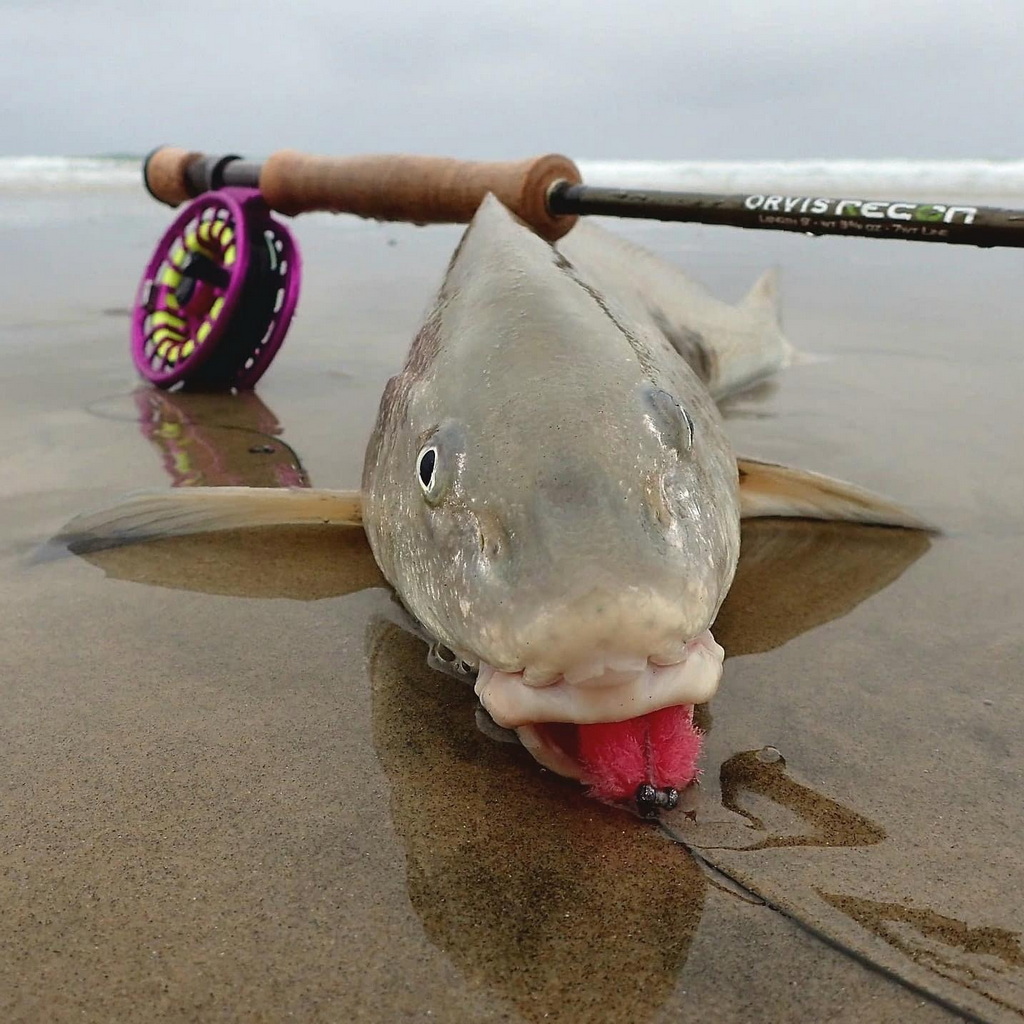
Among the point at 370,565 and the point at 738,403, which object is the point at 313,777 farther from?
the point at 738,403

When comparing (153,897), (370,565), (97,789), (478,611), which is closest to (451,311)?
(370,565)

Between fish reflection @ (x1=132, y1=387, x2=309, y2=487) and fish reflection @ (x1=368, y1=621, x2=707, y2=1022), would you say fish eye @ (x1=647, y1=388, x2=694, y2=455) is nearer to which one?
fish reflection @ (x1=368, y1=621, x2=707, y2=1022)

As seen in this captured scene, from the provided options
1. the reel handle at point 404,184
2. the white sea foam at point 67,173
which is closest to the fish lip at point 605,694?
the reel handle at point 404,184

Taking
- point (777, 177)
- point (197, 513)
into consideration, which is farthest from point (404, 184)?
point (777, 177)

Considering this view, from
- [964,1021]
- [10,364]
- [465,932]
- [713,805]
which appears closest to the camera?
[964,1021]

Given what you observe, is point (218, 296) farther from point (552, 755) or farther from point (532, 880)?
point (532, 880)

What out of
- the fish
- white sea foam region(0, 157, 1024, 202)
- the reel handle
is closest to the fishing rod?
the reel handle
